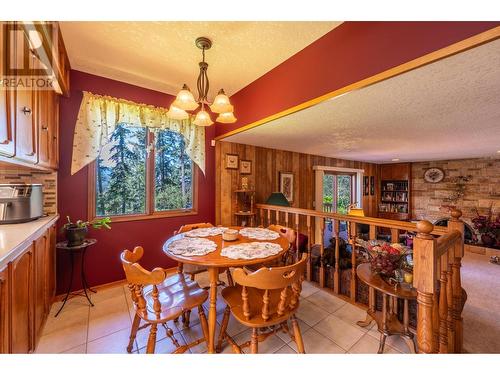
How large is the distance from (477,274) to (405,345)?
9.84 ft

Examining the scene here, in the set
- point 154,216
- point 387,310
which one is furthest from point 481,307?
point 154,216

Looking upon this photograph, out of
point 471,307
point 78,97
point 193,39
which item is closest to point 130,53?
point 193,39

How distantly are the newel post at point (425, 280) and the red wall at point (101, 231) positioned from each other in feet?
8.70

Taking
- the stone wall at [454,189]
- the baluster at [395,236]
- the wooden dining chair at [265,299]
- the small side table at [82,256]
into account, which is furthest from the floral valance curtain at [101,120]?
the stone wall at [454,189]

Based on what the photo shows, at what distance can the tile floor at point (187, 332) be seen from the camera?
1545mm

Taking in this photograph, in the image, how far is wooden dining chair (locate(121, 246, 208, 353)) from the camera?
3.94ft

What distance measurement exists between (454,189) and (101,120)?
306 inches

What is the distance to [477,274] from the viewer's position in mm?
3291

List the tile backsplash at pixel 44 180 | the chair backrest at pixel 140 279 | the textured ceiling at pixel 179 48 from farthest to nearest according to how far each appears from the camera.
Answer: the tile backsplash at pixel 44 180 → the textured ceiling at pixel 179 48 → the chair backrest at pixel 140 279

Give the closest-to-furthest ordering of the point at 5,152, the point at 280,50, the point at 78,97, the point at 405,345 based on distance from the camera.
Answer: the point at 5,152, the point at 405,345, the point at 280,50, the point at 78,97

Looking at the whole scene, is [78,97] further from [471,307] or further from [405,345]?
[471,307]

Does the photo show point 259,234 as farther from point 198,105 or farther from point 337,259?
point 198,105

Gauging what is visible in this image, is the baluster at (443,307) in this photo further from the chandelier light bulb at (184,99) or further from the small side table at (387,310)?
the chandelier light bulb at (184,99)

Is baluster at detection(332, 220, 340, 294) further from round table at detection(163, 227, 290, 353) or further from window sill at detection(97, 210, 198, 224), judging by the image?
window sill at detection(97, 210, 198, 224)
